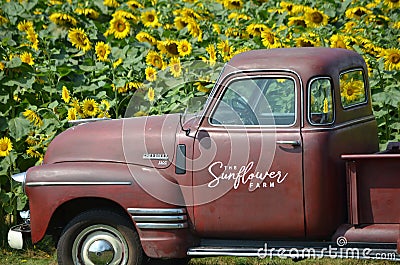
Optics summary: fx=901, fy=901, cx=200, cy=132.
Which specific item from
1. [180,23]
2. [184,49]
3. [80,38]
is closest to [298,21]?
[180,23]

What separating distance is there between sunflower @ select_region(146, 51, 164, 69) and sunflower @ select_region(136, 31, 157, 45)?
1.65 ft

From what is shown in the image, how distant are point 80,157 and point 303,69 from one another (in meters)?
1.85

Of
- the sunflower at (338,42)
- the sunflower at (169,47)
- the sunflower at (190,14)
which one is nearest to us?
the sunflower at (338,42)

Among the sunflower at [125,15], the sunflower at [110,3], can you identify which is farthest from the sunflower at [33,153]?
the sunflower at [110,3]

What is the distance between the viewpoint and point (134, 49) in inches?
387

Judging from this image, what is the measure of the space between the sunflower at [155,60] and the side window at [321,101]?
2866 millimetres

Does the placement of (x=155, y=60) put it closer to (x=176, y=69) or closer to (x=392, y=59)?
(x=176, y=69)

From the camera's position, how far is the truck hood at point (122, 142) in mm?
6812

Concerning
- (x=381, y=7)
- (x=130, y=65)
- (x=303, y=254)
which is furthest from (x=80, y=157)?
(x=381, y=7)

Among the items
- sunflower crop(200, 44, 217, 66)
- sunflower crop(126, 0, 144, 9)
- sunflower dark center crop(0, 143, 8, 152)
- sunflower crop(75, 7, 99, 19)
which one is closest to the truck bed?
sunflower crop(200, 44, 217, 66)

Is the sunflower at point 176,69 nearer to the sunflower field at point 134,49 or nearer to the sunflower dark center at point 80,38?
the sunflower field at point 134,49

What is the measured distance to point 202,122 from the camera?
6723 mm

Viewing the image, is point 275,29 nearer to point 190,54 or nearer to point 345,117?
point 190,54

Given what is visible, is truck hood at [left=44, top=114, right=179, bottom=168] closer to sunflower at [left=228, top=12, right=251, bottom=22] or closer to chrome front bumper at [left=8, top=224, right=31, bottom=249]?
chrome front bumper at [left=8, top=224, right=31, bottom=249]
